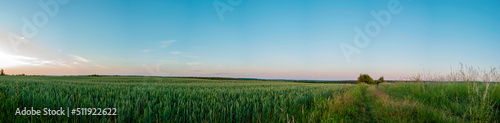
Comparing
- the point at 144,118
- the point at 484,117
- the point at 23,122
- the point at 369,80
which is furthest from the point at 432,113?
the point at 369,80

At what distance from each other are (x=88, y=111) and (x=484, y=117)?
735 cm

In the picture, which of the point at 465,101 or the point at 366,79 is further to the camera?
the point at 366,79

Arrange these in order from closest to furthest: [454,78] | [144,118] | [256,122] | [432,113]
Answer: [144,118] → [256,122] → [432,113] → [454,78]

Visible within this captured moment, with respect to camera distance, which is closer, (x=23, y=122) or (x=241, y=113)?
(x=23, y=122)

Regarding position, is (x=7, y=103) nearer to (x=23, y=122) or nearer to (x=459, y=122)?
(x=23, y=122)

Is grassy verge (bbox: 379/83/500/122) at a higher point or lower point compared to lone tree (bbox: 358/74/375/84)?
higher

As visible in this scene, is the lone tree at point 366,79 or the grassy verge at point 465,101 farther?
the lone tree at point 366,79

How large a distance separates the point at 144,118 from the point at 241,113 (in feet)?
4.67

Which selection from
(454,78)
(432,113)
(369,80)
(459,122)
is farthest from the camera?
(369,80)

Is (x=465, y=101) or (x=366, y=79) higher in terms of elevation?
(x=465, y=101)

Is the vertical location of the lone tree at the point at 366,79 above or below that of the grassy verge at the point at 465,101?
below

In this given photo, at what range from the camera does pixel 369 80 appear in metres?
57.6

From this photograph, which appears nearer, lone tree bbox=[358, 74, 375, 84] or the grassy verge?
the grassy verge

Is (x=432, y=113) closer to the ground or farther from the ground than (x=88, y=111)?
closer to the ground
